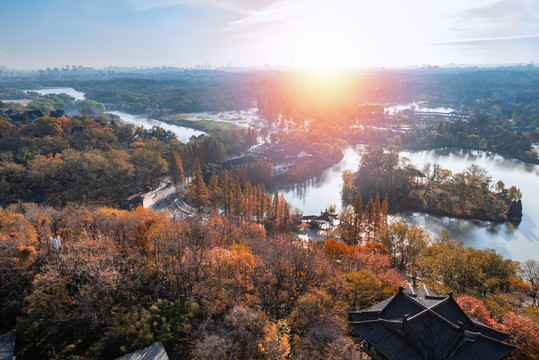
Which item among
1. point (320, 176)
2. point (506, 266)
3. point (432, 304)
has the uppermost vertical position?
point (432, 304)

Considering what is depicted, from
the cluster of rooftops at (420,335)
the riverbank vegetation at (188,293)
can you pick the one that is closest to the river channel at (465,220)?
the riverbank vegetation at (188,293)

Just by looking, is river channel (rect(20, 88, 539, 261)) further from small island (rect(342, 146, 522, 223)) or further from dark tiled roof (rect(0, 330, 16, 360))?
dark tiled roof (rect(0, 330, 16, 360))

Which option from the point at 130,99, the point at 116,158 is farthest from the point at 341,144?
the point at 130,99

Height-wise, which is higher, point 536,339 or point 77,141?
point 77,141

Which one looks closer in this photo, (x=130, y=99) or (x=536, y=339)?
(x=536, y=339)

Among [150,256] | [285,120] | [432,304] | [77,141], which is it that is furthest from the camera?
[285,120]

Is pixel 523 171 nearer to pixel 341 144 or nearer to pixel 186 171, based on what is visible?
pixel 341 144

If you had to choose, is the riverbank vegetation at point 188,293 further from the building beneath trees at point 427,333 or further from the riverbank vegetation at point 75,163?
the riverbank vegetation at point 75,163
